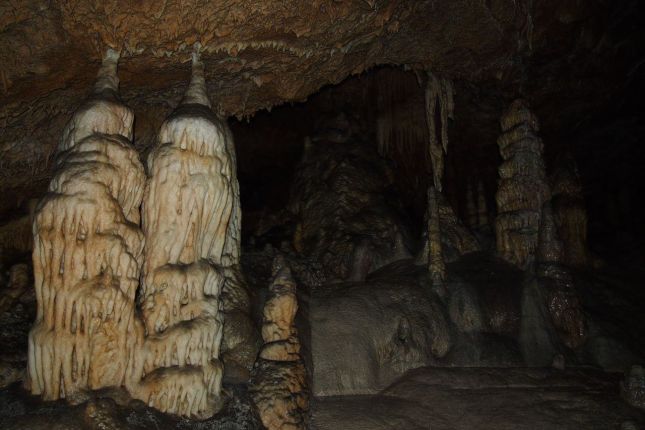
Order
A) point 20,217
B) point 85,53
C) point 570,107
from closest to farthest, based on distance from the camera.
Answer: point 85,53, point 20,217, point 570,107

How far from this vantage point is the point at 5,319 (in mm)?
8188

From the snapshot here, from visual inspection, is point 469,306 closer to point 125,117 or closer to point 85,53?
point 125,117

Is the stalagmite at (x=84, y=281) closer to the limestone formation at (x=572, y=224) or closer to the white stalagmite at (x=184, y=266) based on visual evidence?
the white stalagmite at (x=184, y=266)

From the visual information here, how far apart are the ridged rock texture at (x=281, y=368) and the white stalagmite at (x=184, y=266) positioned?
70 cm

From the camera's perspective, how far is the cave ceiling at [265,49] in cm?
674

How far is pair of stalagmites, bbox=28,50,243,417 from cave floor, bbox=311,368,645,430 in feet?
7.19

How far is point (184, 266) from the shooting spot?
6234mm

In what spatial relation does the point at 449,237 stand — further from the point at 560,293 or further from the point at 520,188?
the point at 560,293

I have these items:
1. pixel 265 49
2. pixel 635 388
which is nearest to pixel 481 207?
pixel 635 388

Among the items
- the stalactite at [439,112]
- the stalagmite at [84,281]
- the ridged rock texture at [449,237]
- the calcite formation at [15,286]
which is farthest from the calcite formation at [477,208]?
the calcite formation at [15,286]

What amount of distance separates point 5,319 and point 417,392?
705 centimetres

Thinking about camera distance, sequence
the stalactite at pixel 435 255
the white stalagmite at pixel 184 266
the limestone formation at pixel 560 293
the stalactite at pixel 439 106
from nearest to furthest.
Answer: the white stalagmite at pixel 184 266, the limestone formation at pixel 560 293, the stalactite at pixel 435 255, the stalactite at pixel 439 106

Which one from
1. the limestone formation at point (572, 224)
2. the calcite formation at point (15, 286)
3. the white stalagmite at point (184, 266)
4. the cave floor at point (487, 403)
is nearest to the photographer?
the white stalagmite at point (184, 266)

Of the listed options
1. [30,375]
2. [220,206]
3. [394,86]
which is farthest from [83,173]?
[394,86]
